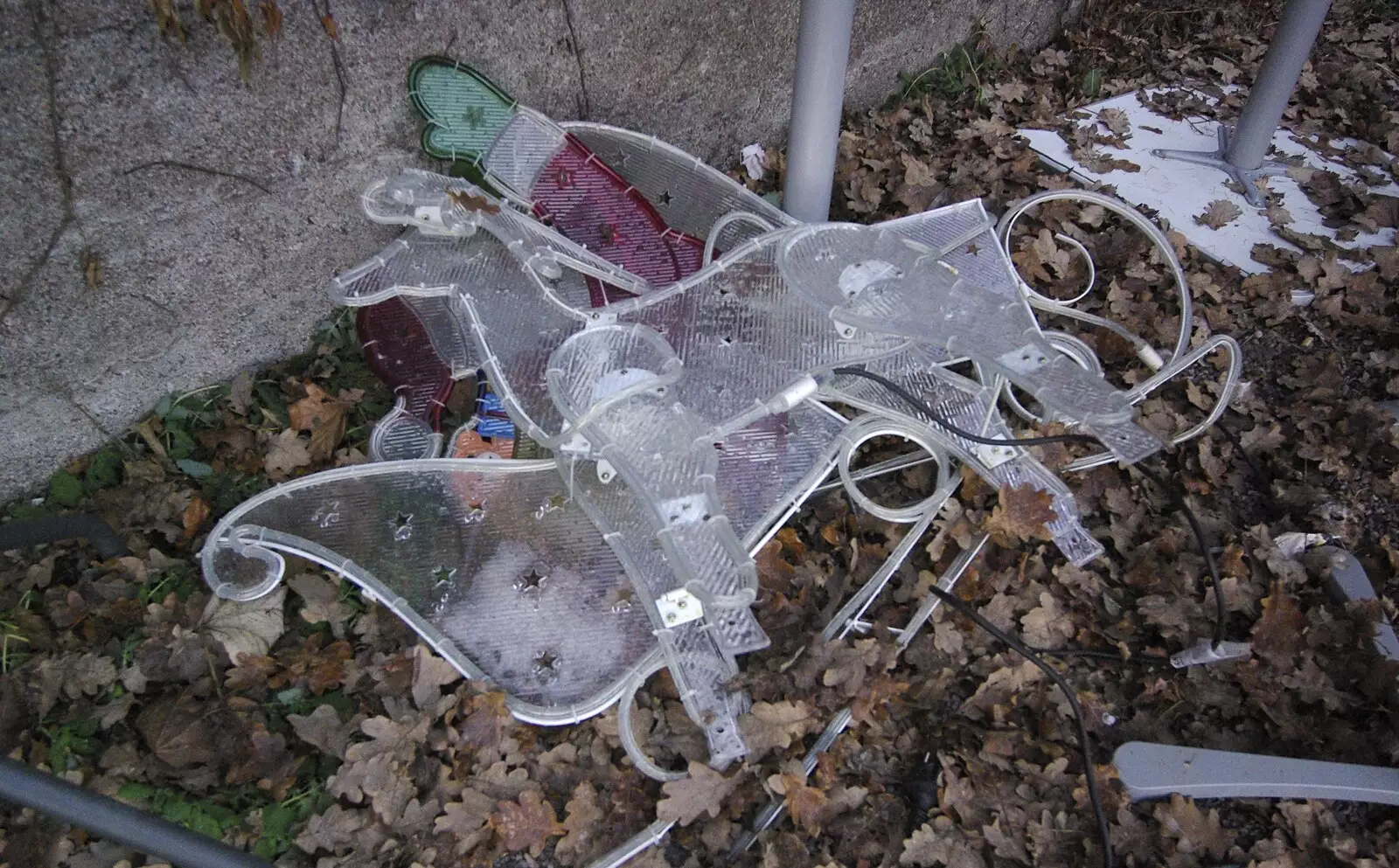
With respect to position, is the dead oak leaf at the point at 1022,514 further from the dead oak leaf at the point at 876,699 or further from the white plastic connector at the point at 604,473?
the white plastic connector at the point at 604,473

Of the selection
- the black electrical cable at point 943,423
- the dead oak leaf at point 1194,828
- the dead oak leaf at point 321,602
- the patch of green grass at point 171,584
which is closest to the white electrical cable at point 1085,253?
the black electrical cable at point 943,423

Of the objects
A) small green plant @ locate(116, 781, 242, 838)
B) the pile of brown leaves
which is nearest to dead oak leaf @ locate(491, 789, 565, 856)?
the pile of brown leaves

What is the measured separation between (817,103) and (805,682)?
6.34 feet

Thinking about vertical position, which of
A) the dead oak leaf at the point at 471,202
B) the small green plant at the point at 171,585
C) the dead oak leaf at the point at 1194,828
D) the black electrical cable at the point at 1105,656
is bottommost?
the small green plant at the point at 171,585

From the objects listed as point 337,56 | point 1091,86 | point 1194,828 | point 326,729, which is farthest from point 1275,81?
point 326,729

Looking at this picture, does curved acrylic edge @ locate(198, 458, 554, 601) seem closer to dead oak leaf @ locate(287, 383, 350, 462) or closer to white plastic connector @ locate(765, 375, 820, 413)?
dead oak leaf @ locate(287, 383, 350, 462)

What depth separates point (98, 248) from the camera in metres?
2.62

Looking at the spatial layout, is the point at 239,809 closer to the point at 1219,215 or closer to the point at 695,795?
the point at 695,795

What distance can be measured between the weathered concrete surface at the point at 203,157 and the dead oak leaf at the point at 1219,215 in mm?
2127

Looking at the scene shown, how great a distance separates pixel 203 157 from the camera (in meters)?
2.66

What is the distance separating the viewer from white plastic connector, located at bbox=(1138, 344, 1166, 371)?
119 inches

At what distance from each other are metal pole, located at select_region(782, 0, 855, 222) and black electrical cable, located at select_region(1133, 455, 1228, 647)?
1.50m

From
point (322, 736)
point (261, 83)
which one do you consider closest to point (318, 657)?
point (322, 736)

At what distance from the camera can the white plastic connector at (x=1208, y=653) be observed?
2.33m
